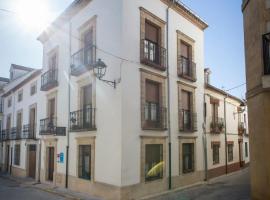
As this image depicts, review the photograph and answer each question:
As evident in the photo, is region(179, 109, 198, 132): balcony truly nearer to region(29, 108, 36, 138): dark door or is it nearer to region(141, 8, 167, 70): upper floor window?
region(141, 8, 167, 70): upper floor window

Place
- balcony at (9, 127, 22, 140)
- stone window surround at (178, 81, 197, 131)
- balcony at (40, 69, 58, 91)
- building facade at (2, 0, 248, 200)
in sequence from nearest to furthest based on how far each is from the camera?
building facade at (2, 0, 248, 200) < stone window surround at (178, 81, 197, 131) < balcony at (40, 69, 58, 91) < balcony at (9, 127, 22, 140)

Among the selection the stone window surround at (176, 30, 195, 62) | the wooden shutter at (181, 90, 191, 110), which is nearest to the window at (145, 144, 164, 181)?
the wooden shutter at (181, 90, 191, 110)

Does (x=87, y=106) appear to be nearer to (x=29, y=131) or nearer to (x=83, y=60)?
(x=83, y=60)

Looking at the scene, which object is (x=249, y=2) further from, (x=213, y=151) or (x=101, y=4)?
(x=213, y=151)

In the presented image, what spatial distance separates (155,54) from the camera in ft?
41.8

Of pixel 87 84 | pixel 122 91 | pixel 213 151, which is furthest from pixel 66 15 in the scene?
pixel 213 151

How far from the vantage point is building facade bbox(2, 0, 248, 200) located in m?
10.8

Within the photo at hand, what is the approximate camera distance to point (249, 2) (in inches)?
338

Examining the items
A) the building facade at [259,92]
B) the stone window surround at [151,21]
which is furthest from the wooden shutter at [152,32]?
the building facade at [259,92]

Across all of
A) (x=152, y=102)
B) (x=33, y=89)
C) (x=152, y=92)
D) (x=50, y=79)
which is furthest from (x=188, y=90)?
(x=33, y=89)

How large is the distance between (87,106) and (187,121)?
5.23 m

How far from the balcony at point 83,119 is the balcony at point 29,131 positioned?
6283 millimetres

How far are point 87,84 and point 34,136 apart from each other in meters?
7.68

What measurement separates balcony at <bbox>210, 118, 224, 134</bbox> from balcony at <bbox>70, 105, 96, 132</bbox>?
8.00 m
